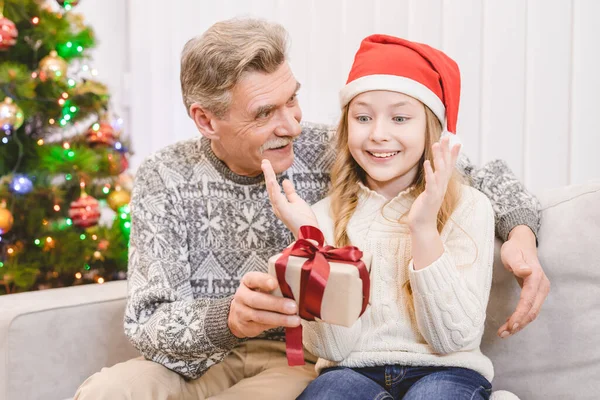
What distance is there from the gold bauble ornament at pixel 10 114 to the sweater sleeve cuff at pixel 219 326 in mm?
A: 1397

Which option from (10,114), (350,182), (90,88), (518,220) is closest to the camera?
(518,220)

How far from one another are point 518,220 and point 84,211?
1.69 metres

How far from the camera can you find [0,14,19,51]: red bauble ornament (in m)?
2.32

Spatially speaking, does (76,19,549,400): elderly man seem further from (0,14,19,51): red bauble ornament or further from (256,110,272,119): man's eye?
(0,14,19,51): red bauble ornament

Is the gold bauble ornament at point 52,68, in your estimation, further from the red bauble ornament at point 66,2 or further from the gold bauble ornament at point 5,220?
the gold bauble ornament at point 5,220

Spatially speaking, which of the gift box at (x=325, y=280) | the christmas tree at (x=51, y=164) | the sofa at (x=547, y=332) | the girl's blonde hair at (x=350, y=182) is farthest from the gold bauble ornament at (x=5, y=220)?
the gift box at (x=325, y=280)

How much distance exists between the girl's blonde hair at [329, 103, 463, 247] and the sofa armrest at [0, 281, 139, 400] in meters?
0.75

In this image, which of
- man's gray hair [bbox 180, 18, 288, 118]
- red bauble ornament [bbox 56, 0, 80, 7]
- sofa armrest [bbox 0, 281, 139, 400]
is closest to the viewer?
man's gray hair [bbox 180, 18, 288, 118]

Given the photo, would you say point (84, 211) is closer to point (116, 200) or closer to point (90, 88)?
point (116, 200)

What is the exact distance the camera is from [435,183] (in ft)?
3.71

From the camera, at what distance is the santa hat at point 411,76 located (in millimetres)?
1340

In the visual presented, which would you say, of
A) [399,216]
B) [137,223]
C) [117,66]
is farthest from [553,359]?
[117,66]

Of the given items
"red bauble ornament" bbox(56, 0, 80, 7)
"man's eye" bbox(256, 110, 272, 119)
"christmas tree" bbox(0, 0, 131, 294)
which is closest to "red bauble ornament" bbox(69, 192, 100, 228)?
"christmas tree" bbox(0, 0, 131, 294)

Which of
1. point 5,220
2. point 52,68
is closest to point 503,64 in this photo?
point 52,68
